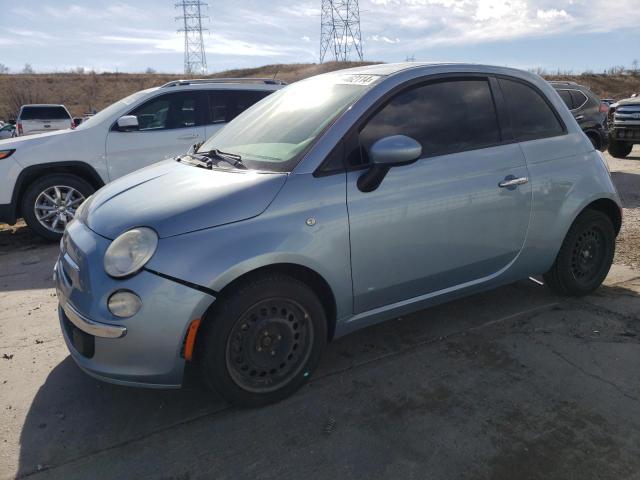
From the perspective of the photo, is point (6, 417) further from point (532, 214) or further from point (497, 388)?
point (532, 214)

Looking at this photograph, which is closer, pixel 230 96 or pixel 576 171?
pixel 576 171

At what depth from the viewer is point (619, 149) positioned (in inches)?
528

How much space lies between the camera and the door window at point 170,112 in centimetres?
690

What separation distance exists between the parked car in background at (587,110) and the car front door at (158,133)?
7628 millimetres

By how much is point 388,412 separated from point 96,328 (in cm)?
156

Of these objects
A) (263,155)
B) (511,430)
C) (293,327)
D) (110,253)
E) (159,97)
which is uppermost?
(159,97)

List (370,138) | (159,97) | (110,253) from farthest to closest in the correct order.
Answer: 1. (159,97)
2. (370,138)
3. (110,253)

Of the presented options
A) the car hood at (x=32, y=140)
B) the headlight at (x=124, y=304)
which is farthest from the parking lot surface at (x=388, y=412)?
the car hood at (x=32, y=140)

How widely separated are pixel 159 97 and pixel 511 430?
5971 mm

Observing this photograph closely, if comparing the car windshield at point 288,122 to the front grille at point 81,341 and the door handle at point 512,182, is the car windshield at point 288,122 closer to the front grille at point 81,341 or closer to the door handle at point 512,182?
the door handle at point 512,182

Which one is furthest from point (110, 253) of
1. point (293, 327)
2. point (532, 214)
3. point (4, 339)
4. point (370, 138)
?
point (532, 214)

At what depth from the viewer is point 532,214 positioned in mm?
3666

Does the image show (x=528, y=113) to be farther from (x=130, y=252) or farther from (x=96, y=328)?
(x=96, y=328)

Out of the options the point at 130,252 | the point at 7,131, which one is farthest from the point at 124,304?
the point at 7,131
